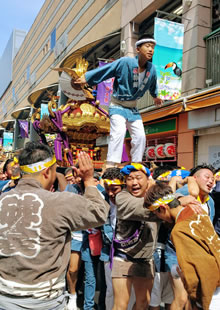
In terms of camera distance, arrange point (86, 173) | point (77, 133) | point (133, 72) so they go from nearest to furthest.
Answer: point (86, 173) < point (133, 72) < point (77, 133)

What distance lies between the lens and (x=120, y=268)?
251 centimetres

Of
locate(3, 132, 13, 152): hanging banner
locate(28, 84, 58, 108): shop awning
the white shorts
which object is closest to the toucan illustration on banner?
the white shorts

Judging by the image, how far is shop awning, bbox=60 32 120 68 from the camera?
1145 centimetres

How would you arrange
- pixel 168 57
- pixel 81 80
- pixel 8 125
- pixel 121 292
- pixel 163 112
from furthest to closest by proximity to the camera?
1. pixel 8 125
2. pixel 163 112
3. pixel 168 57
4. pixel 81 80
5. pixel 121 292

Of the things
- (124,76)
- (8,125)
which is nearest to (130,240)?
(124,76)

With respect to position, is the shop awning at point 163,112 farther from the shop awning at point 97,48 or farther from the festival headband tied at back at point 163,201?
the festival headband tied at back at point 163,201

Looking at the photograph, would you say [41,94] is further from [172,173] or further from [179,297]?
[179,297]

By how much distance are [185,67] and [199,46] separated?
651 mm

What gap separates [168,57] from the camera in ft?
25.1

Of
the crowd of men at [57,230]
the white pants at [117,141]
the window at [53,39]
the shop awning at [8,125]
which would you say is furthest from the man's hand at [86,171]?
the shop awning at [8,125]

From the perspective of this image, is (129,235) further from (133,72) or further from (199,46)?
(199,46)

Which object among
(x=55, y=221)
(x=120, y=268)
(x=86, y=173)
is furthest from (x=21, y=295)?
(x=120, y=268)

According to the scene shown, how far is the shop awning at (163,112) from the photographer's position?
7.84m

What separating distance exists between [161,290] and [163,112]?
6126 mm
